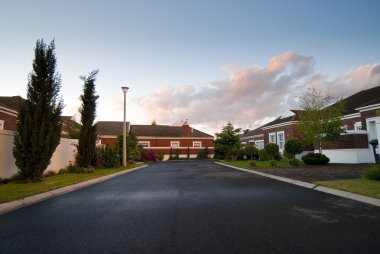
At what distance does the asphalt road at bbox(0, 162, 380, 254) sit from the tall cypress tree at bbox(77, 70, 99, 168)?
1398 cm

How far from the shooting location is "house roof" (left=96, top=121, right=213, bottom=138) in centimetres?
5336

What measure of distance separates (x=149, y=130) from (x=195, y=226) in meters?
52.9

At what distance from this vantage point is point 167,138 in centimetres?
5506

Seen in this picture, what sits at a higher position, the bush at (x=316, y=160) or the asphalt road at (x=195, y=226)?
the bush at (x=316, y=160)

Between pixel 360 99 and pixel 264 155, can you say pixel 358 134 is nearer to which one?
pixel 360 99

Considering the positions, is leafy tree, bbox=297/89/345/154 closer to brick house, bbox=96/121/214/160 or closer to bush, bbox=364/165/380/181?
bush, bbox=364/165/380/181

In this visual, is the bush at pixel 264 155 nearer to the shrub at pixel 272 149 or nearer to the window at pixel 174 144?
the shrub at pixel 272 149

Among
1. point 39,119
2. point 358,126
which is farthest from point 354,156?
point 39,119

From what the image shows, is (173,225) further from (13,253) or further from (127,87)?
(127,87)

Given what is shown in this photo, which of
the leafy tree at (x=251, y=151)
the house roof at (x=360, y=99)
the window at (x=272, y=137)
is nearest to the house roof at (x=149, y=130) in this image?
the window at (x=272, y=137)

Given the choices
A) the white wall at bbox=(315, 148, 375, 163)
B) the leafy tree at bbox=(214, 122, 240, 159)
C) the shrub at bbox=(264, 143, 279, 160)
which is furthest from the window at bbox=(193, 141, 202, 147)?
the white wall at bbox=(315, 148, 375, 163)

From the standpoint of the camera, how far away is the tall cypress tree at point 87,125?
21719 millimetres

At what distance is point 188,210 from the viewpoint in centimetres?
668

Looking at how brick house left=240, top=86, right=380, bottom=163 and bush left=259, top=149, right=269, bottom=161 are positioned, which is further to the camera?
bush left=259, top=149, right=269, bottom=161
